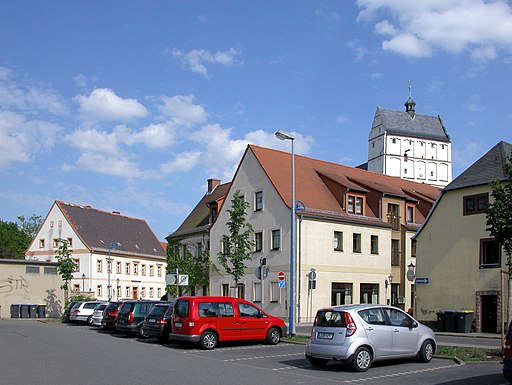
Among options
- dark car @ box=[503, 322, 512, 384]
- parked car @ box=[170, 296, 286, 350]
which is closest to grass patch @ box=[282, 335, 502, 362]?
dark car @ box=[503, 322, 512, 384]

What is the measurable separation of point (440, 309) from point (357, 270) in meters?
10.4

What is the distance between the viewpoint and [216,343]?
21.9m

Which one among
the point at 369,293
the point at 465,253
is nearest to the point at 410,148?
the point at 369,293

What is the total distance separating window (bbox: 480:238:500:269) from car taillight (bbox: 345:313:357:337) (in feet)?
59.6

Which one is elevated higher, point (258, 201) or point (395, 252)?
point (258, 201)

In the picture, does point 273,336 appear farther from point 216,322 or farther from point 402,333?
point 402,333

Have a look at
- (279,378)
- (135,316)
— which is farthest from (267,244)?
(279,378)

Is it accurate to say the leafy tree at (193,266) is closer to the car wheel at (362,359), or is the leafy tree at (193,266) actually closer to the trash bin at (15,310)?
the trash bin at (15,310)

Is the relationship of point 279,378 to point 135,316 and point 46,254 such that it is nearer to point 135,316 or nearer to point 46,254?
point 135,316

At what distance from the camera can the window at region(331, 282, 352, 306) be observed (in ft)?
139

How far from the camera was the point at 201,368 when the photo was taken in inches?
637

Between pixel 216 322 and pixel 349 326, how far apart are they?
7393 millimetres

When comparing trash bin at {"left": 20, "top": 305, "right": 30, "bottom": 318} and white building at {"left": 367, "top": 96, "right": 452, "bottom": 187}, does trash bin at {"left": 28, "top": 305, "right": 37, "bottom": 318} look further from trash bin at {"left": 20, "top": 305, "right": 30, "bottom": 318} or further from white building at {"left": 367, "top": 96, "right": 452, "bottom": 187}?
white building at {"left": 367, "top": 96, "right": 452, "bottom": 187}

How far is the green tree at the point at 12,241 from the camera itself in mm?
92213
